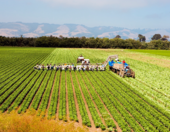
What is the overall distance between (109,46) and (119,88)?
93933 mm

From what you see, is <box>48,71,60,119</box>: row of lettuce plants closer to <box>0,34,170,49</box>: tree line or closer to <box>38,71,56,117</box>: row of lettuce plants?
<box>38,71,56,117</box>: row of lettuce plants

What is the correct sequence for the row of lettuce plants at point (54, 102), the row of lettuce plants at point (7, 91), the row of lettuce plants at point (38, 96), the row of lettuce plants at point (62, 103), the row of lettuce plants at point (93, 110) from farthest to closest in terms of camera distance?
1. the row of lettuce plants at point (7, 91)
2. the row of lettuce plants at point (38, 96)
3. the row of lettuce plants at point (54, 102)
4. the row of lettuce plants at point (62, 103)
5. the row of lettuce plants at point (93, 110)

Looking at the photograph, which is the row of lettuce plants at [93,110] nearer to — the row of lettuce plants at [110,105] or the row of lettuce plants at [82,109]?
the row of lettuce plants at [82,109]

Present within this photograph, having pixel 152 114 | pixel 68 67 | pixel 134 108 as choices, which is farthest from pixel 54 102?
pixel 68 67

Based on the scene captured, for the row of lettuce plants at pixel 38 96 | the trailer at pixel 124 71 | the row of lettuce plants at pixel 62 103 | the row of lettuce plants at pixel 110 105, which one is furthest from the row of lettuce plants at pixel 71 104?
the trailer at pixel 124 71

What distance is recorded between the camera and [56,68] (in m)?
27.4

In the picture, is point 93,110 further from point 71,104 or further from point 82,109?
point 71,104

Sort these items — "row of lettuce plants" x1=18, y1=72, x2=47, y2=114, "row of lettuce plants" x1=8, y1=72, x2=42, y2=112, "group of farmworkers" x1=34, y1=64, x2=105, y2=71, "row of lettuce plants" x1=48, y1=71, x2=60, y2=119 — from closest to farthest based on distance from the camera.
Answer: "row of lettuce plants" x1=48, y1=71, x2=60, y2=119 → "row of lettuce plants" x1=18, y1=72, x2=47, y2=114 → "row of lettuce plants" x1=8, y1=72, x2=42, y2=112 → "group of farmworkers" x1=34, y1=64, x2=105, y2=71

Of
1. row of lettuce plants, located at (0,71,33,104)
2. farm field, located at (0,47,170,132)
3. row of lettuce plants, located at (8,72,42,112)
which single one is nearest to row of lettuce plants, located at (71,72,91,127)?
farm field, located at (0,47,170,132)

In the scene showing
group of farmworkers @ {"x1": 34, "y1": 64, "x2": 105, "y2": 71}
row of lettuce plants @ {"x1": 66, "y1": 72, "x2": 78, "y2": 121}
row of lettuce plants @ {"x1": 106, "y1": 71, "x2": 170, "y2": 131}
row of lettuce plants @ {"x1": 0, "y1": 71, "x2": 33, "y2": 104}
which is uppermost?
group of farmworkers @ {"x1": 34, "y1": 64, "x2": 105, "y2": 71}

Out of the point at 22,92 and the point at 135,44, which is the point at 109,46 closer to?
the point at 135,44

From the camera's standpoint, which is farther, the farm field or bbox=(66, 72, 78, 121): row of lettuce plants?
bbox=(66, 72, 78, 121): row of lettuce plants

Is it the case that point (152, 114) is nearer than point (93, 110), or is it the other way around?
point (152, 114)

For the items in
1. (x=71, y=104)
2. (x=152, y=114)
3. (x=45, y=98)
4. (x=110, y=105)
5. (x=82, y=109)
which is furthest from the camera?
(x=45, y=98)
